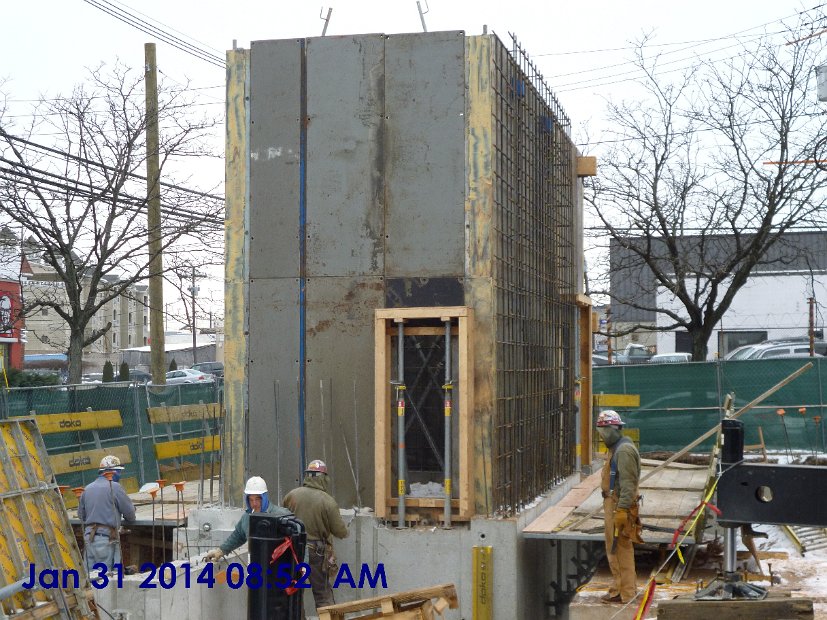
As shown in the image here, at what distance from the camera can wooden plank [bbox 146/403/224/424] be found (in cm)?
1920

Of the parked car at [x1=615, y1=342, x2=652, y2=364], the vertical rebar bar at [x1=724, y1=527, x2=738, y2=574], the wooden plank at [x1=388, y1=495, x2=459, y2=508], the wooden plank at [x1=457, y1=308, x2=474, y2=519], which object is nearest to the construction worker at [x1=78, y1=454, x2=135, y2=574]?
the wooden plank at [x1=388, y1=495, x2=459, y2=508]

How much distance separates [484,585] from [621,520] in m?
1.81

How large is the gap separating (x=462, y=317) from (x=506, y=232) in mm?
1576

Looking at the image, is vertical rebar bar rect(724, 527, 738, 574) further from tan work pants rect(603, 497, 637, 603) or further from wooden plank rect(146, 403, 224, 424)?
wooden plank rect(146, 403, 224, 424)

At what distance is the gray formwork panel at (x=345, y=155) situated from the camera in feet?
38.2

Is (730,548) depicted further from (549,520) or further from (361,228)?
(549,520)

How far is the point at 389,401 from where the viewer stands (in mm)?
11289

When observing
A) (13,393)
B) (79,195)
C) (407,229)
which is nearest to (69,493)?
(13,393)

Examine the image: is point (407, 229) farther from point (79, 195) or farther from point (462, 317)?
point (79, 195)

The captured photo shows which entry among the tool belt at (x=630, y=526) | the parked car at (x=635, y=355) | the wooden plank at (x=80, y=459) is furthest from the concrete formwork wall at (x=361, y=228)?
the parked car at (x=635, y=355)

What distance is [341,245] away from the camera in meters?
11.7

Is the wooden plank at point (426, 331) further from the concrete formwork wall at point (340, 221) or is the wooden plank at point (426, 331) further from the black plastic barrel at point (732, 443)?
the black plastic barrel at point (732, 443)

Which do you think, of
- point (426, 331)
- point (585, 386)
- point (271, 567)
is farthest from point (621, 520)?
point (585, 386)

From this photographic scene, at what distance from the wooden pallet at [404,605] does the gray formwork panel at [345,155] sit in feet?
12.3
